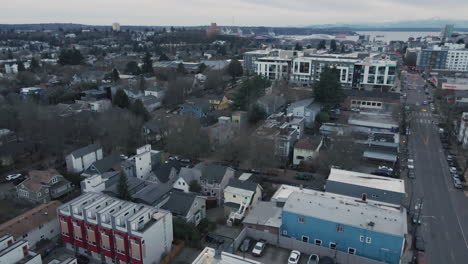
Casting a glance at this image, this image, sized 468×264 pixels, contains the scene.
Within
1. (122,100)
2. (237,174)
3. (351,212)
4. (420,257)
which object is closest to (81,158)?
(237,174)

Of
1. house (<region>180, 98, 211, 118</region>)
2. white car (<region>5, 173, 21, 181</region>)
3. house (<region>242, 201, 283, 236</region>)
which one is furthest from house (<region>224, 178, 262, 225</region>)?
house (<region>180, 98, 211, 118</region>)

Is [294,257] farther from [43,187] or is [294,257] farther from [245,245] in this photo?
[43,187]

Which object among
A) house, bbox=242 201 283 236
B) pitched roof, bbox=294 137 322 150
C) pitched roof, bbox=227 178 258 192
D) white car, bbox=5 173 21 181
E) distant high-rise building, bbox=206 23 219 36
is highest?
distant high-rise building, bbox=206 23 219 36

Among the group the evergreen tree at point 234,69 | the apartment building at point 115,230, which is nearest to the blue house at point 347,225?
the apartment building at point 115,230

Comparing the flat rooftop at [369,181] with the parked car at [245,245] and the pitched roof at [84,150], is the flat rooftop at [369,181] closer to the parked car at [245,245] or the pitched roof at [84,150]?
the parked car at [245,245]

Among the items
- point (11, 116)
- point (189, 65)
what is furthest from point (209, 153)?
point (189, 65)

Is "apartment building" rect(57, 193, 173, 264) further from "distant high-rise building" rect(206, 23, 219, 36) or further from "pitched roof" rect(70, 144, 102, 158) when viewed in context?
"distant high-rise building" rect(206, 23, 219, 36)
